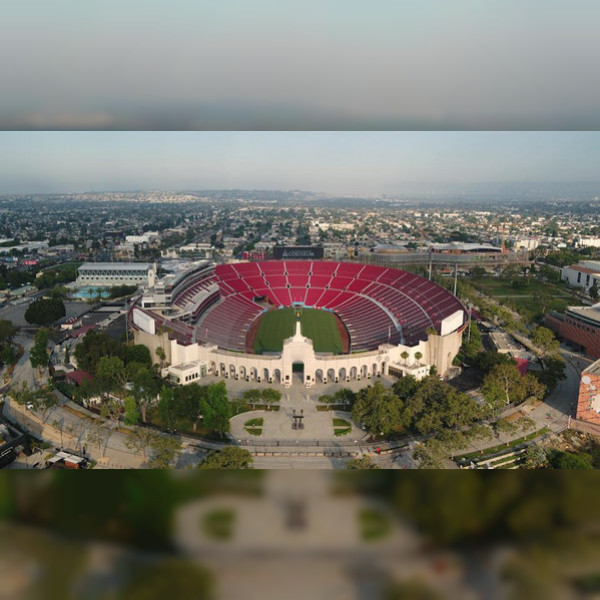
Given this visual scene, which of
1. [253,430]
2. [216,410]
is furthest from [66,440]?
[253,430]

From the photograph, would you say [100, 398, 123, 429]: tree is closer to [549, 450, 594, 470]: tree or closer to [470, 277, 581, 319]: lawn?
[549, 450, 594, 470]: tree

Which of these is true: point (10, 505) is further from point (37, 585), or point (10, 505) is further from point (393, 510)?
point (393, 510)

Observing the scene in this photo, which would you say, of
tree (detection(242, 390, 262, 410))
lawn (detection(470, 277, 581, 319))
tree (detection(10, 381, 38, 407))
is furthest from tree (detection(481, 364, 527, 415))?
tree (detection(10, 381, 38, 407))

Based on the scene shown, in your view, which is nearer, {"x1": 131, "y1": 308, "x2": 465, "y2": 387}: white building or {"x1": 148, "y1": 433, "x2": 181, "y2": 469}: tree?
{"x1": 148, "y1": 433, "x2": 181, "y2": 469}: tree

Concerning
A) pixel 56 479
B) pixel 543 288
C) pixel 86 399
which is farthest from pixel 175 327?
pixel 543 288

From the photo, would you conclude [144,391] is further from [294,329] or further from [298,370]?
[294,329]

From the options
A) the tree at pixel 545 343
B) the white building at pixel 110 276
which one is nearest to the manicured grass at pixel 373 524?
the tree at pixel 545 343
